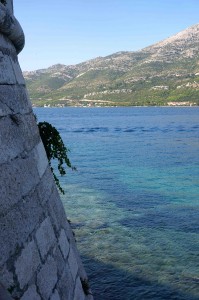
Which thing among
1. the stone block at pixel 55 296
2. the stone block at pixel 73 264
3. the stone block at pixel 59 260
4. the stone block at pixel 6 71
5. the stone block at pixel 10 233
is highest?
the stone block at pixel 6 71

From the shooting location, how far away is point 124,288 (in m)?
13.8

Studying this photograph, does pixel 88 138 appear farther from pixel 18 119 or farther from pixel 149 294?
pixel 18 119

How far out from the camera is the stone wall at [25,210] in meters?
4.05

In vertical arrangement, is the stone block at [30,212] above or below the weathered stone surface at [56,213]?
above

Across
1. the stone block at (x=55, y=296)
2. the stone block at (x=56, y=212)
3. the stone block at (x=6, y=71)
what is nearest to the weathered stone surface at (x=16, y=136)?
the stone block at (x=6, y=71)

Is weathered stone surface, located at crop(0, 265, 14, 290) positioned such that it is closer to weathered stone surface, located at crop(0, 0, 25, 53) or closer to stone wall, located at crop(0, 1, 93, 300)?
stone wall, located at crop(0, 1, 93, 300)

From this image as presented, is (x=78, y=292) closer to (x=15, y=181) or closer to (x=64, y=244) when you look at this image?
(x=64, y=244)

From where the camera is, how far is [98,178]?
114ft

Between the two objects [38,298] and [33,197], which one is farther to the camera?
[33,197]

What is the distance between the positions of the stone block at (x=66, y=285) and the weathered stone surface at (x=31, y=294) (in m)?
0.78

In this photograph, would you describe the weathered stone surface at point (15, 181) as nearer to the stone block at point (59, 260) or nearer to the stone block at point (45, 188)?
the stone block at point (45, 188)

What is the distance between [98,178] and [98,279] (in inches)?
808

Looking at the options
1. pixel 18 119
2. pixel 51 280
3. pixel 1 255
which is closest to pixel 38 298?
pixel 51 280

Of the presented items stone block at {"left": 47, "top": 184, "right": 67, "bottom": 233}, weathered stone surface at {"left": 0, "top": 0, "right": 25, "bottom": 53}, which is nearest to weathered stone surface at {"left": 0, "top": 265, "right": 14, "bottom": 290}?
stone block at {"left": 47, "top": 184, "right": 67, "bottom": 233}
